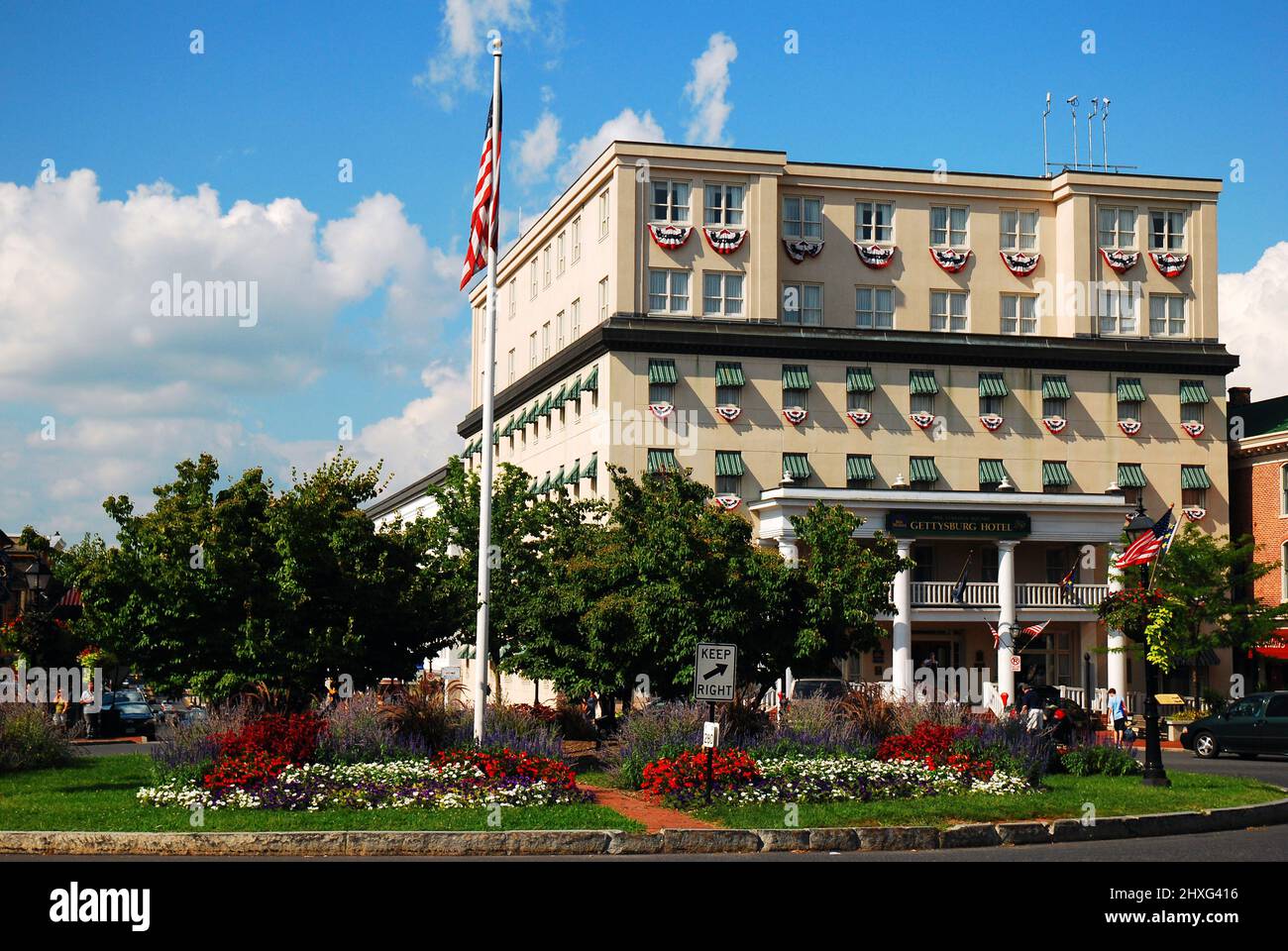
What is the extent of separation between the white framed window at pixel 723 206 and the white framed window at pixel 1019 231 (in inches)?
509

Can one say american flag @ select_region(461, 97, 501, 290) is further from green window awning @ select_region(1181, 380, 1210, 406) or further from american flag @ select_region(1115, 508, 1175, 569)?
green window awning @ select_region(1181, 380, 1210, 406)

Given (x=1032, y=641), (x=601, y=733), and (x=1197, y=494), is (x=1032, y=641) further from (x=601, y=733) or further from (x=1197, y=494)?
(x=601, y=733)

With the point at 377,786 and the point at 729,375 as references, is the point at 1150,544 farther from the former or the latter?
the point at 729,375

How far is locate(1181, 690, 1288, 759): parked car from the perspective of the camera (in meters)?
35.5

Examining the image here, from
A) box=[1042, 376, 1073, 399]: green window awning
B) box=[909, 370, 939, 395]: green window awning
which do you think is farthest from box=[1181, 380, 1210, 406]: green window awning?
box=[909, 370, 939, 395]: green window awning

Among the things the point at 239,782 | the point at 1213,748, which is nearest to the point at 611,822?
the point at 239,782

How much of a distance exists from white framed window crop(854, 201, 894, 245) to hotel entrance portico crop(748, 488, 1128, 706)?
1324cm

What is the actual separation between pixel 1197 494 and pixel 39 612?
49551 mm

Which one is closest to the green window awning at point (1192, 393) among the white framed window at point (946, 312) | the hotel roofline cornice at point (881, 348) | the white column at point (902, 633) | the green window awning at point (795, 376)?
the hotel roofline cornice at point (881, 348)

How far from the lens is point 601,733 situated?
3155 centimetres

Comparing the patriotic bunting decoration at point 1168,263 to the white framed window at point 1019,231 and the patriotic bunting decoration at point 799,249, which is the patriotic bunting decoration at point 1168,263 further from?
the patriotic bunting decoration at point 799,249

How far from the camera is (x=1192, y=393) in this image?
211ft

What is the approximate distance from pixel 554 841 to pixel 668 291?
46.1 m

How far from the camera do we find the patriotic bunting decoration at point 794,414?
6116cm
